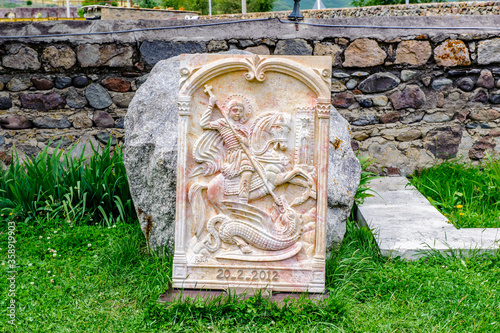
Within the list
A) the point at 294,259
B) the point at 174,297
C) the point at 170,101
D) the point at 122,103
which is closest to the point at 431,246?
the point at 294,259

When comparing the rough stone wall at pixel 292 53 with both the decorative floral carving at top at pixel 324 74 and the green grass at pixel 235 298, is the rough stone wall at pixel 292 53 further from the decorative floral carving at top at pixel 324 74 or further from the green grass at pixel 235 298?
A: the decorative floral carving at top at pixel 324 74

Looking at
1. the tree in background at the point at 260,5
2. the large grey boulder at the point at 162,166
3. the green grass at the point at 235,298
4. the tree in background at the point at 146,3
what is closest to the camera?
the green grass at the point at 235,298

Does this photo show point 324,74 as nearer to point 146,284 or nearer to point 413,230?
point 413,230

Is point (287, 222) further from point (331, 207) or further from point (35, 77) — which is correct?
point (35, 77)

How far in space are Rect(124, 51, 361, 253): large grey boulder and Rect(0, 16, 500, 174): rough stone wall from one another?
1211mm

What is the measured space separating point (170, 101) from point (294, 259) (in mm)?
1436

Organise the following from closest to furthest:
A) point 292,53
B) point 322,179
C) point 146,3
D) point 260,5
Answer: point 322,179, point 292,53, point 260,5, point 146,3

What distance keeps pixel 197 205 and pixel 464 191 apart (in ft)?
8.50

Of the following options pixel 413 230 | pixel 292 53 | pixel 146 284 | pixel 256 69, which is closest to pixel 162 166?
pixel 146 284

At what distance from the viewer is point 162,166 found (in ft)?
10.1

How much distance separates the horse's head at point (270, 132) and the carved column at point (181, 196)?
1.31 feet

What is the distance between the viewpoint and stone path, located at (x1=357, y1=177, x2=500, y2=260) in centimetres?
316

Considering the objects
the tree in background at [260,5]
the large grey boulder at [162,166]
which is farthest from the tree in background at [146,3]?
the large grey boulder at [162,166]

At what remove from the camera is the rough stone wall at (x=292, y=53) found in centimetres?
447
